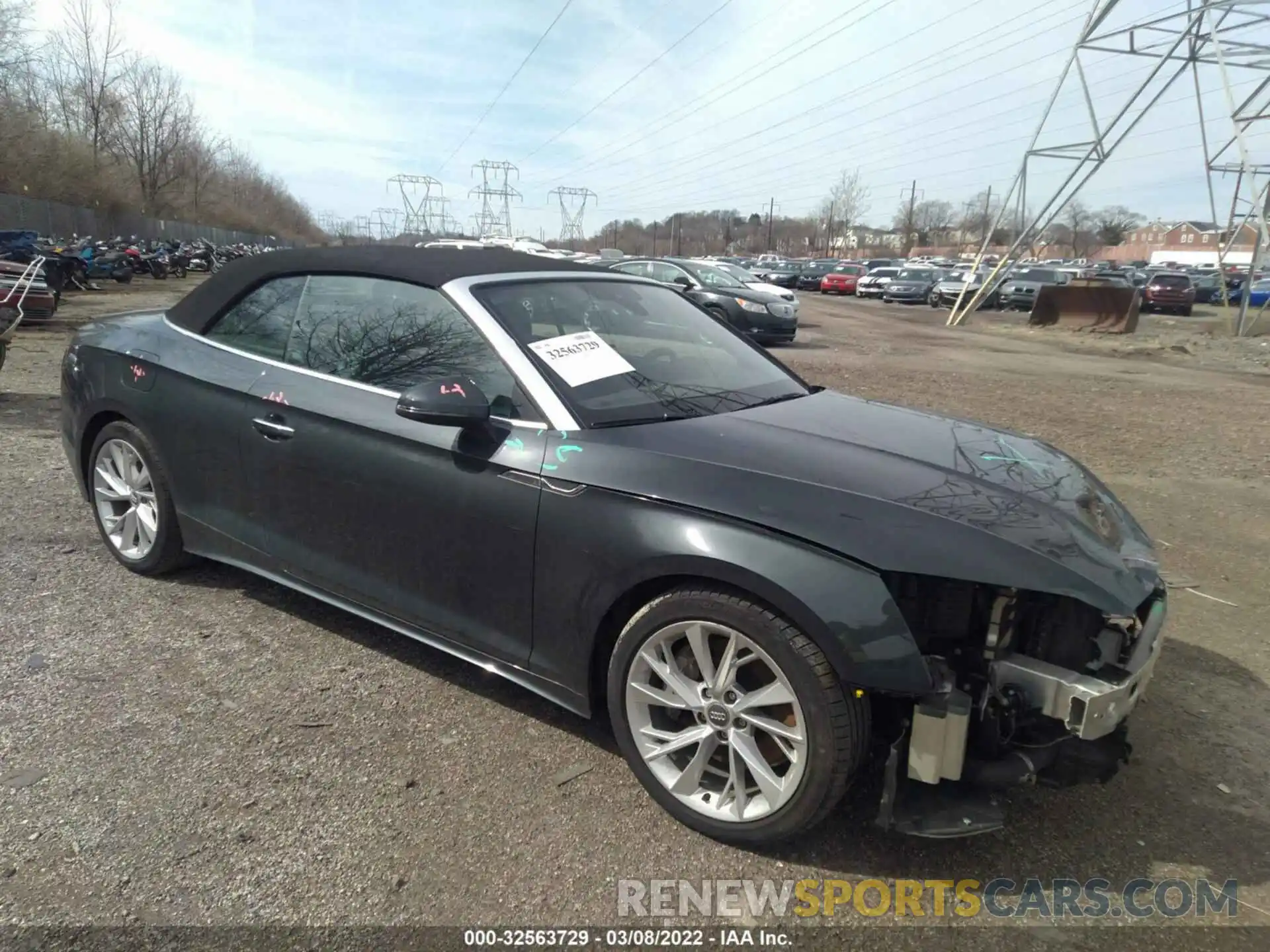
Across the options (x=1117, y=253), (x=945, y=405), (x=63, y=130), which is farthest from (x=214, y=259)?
(x=1117, y=253)

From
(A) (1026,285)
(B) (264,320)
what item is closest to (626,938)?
(B) (264,320)

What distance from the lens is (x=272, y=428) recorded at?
3303 millimetres

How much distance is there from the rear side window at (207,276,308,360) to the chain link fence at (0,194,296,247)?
35089 mm

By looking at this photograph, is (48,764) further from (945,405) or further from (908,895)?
(945,405)

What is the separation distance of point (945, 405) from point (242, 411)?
317 inches

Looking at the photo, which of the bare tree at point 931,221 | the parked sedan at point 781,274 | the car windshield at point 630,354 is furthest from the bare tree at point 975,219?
the car windshield at point 630,354

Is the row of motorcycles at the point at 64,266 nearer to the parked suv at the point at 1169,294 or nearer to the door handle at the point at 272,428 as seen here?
the door handle at the point at 272,428

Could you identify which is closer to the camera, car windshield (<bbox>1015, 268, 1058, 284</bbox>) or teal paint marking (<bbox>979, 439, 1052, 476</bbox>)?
teal paint marking (<bbox>979, 439, 1052, 476</bbox>)

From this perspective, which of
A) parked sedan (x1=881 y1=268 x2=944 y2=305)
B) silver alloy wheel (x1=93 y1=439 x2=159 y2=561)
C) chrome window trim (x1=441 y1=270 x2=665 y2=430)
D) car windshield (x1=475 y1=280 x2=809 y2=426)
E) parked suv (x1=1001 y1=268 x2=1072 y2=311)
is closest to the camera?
Result: chrome window trim (x1=441 y1=270 x2=665 y2=430)

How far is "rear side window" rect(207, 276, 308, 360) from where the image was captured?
3.55 m

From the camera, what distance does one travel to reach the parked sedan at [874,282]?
Result: 38688mm

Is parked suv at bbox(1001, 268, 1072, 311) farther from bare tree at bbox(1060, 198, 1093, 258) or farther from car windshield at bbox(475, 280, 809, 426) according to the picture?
bare tree at bbox(1060, 198, 1093, 258)

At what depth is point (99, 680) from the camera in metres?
3.13

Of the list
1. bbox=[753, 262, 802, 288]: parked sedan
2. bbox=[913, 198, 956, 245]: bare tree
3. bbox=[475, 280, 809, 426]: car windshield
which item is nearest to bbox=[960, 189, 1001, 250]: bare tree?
bbox=[913, 198, 956, 245]: bare tree
